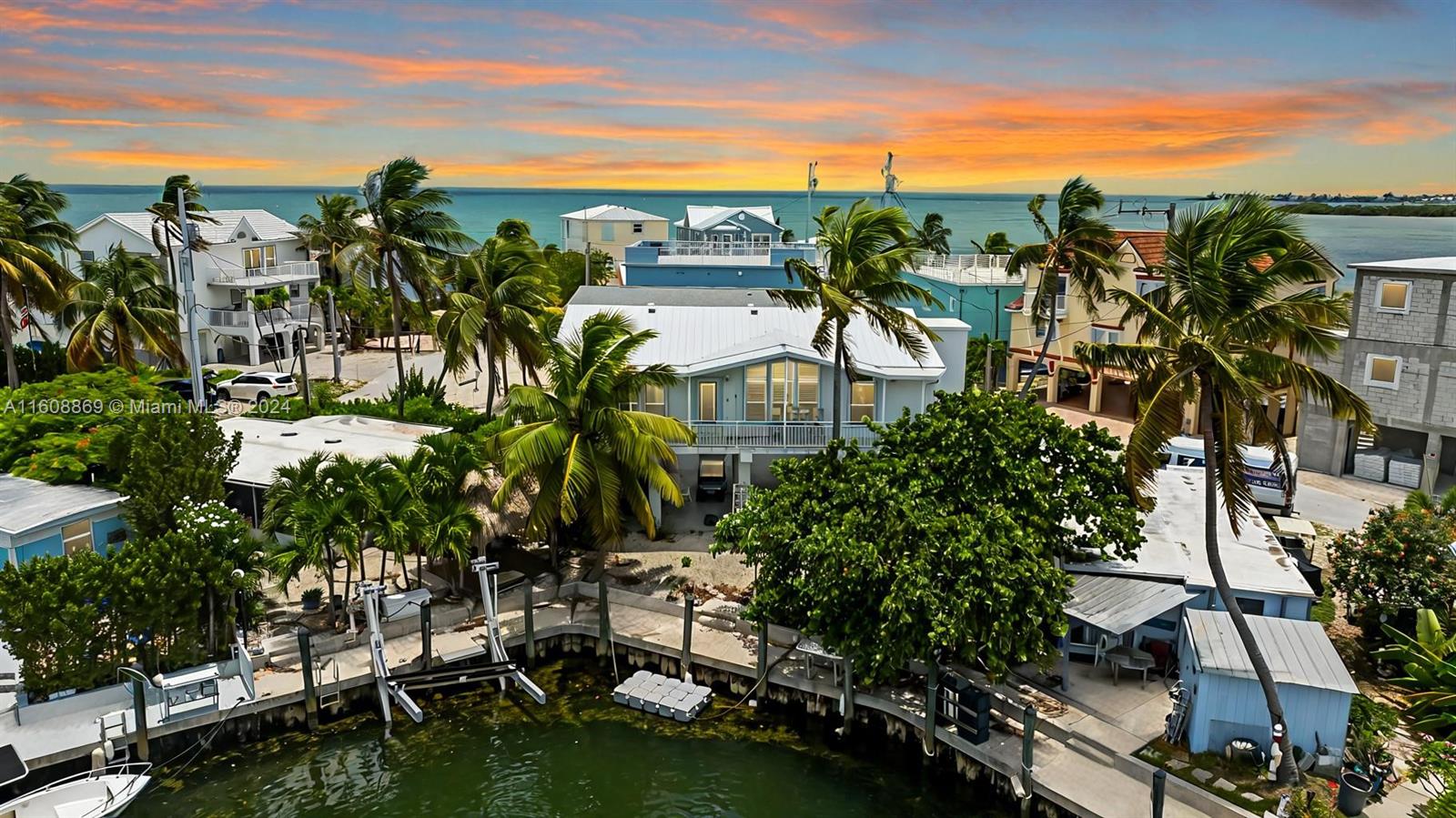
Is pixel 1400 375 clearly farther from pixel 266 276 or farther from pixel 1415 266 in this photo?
pixel 266 276

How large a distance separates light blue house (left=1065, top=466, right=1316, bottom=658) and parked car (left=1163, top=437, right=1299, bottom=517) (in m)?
6.49

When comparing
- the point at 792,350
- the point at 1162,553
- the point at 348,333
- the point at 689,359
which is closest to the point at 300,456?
the point at 689,359

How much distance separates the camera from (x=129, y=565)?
16.7m

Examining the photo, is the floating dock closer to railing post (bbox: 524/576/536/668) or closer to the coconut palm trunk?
railing post (bbox: 524/576/536/668)

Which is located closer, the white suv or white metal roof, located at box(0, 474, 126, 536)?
white metal roof, located at box(0, 474, 126, 536)

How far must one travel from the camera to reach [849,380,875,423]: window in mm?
26000

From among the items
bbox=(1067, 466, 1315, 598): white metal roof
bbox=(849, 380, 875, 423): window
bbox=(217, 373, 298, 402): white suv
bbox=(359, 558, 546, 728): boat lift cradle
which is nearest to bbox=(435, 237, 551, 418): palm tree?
bbox=(359, 558, 546, 728): boat lift cradle

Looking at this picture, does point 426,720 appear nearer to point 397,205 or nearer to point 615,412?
point 615,412

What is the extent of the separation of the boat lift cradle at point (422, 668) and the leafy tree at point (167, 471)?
4.07 meters

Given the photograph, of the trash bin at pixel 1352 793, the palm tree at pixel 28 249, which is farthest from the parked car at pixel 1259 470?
the palm tree at pixel 28 249

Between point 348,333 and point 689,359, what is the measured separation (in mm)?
33782

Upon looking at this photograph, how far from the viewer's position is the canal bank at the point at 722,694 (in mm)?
15500

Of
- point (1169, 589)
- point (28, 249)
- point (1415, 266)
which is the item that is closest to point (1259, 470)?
point (1415, 266)

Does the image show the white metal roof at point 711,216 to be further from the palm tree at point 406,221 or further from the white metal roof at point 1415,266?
the white metal roof at point 1415,266
